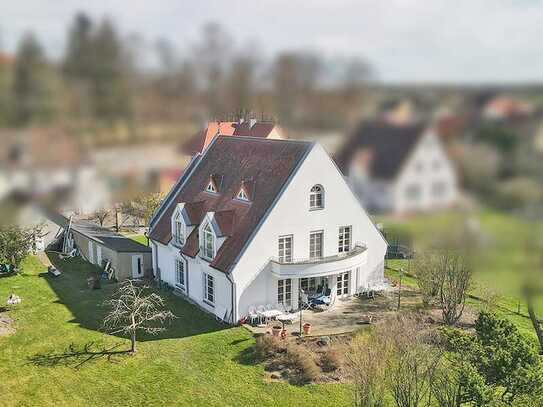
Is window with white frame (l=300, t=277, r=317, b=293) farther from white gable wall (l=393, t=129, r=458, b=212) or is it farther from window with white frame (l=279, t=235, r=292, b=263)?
white gable wall (l=393, t=129, r=458, b=212)

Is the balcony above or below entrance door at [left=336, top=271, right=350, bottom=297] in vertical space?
above

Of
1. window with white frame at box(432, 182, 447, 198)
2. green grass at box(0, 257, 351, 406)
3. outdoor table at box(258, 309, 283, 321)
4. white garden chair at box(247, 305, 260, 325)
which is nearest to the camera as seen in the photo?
window with white frame at box(432, 182, 447, 198)

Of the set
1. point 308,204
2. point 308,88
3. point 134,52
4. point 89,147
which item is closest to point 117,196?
point 89,147

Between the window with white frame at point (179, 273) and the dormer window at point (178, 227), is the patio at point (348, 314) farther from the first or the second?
the dormer window at point (178, 227)

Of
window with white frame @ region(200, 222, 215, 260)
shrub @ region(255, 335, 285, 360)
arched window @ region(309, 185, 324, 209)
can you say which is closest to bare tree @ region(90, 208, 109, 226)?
window with white frame @ region(200, 222, 215, 260)

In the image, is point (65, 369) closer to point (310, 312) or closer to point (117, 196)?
point (310, 312)

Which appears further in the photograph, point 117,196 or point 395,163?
point 117,196
